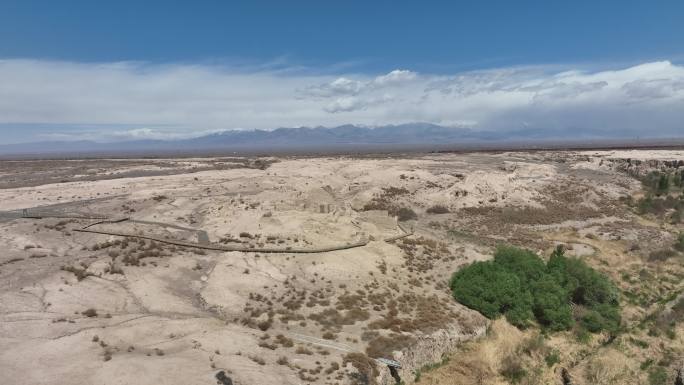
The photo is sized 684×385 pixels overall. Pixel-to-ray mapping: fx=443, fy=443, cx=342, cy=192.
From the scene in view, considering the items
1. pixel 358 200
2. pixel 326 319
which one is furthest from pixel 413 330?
pixel 358 200

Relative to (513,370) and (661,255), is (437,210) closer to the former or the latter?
(661,255)

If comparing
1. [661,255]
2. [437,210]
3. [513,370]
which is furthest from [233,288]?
[661,255]

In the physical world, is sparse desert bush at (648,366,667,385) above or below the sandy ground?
below

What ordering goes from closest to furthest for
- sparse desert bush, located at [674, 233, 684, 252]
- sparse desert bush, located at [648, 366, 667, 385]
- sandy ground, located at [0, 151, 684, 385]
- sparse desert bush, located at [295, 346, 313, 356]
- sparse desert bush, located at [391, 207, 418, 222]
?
sandy ground, located at [0, 151, 684, 385]
sparse desert bush, located at [295, 346, 313, 356]
sparse desert bush, located at [648, 366, 667, 385]
sparse desert bush, located at [674, 233, 684, 252]
sparse desert bush, located at [391, 207, 418, 222]

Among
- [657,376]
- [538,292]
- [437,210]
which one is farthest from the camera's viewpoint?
[437,210]

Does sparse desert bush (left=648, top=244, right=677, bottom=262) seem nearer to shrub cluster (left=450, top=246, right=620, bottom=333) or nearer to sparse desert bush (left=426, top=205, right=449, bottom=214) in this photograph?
shrub cluster (left=450, top=246, right=620, bottom=333)

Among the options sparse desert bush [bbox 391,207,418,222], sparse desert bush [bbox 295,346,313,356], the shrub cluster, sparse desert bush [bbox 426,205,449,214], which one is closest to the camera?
sparse desert bush [bbox 295,346,313,356]

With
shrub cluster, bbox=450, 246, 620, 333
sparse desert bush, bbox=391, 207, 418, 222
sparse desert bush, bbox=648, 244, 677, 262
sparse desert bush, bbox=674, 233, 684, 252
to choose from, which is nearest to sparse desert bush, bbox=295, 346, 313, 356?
shrub cluster, bbox=450, 246, 620, 333
